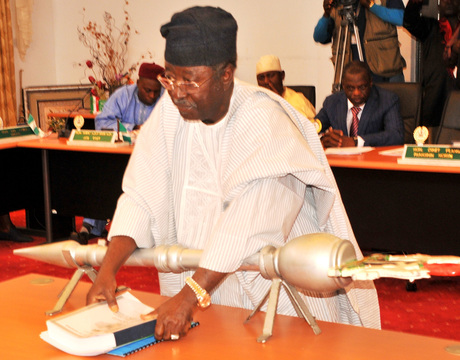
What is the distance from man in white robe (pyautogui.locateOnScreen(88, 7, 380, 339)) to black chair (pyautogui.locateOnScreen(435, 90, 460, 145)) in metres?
2.44

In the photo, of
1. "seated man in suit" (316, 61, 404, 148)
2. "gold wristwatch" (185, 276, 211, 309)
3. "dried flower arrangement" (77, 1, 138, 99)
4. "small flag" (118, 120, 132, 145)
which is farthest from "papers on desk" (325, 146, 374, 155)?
"dried flower arrangement" (77, 1, 138, 99)

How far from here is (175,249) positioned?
4.71 feet

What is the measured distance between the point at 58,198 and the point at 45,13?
4572 mm

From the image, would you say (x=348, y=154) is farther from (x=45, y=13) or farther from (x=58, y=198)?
(x=45, y=13)

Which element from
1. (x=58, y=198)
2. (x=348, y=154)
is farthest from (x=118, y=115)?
(x=348, y=154)

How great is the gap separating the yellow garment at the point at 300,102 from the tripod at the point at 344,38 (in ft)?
1.03

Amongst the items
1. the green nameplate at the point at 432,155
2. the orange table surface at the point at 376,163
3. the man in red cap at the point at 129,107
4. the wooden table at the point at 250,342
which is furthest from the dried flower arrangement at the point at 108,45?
the wooden table at the point at 250,342

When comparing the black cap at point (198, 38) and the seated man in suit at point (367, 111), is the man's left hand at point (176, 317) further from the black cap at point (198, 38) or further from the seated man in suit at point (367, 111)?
the seated man in suit at point (367, 111)

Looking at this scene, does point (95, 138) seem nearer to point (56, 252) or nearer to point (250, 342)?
point (56, 252)

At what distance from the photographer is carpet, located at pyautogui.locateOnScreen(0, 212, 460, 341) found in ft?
10.7

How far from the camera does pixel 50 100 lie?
8305 millimetres

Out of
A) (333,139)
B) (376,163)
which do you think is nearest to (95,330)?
(376,163)

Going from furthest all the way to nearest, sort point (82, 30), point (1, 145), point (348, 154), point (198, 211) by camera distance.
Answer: point (82, 30) < point (1, 145) < point (348, 154) < point (198, 211)

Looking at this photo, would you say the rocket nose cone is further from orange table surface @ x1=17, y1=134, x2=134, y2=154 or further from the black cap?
orange table surface @ x1=17, y1=134, x2=134, y2=154
